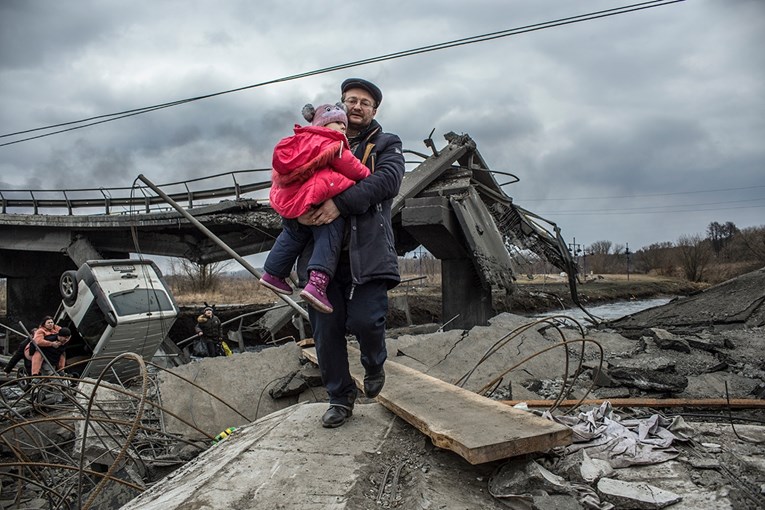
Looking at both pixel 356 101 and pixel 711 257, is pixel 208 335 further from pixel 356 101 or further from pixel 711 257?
pixel 711 257

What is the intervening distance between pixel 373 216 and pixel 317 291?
0.53m

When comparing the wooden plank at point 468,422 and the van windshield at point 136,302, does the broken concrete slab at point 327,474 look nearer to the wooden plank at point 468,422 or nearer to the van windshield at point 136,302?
the wooden plank at point 468,422

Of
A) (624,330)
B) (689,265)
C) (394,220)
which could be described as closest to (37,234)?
(394,220)

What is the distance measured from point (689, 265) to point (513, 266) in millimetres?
31530

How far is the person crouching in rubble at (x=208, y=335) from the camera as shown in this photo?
14.1 metres

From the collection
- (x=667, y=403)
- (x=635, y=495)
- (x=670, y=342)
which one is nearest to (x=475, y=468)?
(x=635, y=495)

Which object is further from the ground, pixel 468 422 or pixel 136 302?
pixel 468 422

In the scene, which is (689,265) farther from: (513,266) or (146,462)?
(146,462)

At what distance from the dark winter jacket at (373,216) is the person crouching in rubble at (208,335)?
11.8 meters

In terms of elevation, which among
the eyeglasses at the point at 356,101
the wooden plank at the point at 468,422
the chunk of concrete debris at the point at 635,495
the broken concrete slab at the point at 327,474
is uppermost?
the eyeglasses at the point at 356,101

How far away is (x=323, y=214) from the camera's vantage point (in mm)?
2742

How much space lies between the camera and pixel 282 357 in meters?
5.90

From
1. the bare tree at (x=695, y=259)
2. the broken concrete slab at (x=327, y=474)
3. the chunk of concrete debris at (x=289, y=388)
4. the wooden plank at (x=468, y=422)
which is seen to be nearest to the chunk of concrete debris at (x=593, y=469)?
the wooden plank at (x=468, y=422)

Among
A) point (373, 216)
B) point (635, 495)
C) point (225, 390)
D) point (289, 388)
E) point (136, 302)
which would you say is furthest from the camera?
point (136, 302)
